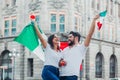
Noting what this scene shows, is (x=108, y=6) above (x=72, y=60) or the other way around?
above

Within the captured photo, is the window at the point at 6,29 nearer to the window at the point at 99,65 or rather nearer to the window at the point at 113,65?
the window at the point at 99,65

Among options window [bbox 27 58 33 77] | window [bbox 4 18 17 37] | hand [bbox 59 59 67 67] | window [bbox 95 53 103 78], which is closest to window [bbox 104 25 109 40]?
window [bbox 95 53 103 78]

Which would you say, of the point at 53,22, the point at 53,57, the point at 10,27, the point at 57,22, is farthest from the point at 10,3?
the point at 53,57

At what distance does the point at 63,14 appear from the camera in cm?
4272

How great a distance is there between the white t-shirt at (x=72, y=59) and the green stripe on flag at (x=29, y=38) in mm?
882

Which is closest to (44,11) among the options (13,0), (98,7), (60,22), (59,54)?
(60,22)

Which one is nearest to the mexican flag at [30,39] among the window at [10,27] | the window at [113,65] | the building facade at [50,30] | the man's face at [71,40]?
the man's face at [71,40]

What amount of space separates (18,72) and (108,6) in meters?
17.8

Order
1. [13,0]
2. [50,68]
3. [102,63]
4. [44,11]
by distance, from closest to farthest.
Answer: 1. [50,68]
2. [44,11]
3. [13,0]
4. [102,63]

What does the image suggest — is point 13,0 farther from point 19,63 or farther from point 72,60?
point 72,60

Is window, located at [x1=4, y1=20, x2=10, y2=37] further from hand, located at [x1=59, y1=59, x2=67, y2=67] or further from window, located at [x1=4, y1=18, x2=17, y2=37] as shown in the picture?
hand, located at [x1=59, y1=59, x2=67, y2=67]

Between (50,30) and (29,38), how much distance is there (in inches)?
1391

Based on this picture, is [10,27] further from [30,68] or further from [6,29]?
[30,68]

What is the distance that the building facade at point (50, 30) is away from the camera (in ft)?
139
